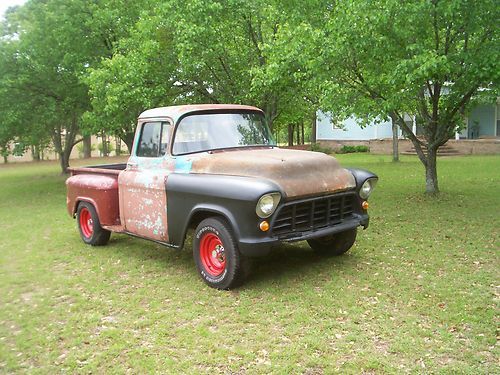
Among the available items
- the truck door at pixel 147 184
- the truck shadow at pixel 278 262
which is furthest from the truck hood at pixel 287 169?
the truck shadow at pixel 278 262

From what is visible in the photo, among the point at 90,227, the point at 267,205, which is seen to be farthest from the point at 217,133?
the point at 90,227

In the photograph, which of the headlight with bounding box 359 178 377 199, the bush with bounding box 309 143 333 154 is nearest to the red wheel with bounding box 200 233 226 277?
the headlight with bounding box 359 178 377 199

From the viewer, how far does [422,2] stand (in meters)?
8.06

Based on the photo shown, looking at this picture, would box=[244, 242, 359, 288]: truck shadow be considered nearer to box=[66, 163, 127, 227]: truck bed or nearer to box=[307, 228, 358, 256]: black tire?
box=[307, 228, 358, 256]: black tire

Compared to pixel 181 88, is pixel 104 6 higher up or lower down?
higher up

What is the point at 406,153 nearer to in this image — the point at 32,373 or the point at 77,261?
the point at 77,261

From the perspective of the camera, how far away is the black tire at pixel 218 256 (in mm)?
5301

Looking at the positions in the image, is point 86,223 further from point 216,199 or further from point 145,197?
point 216,199

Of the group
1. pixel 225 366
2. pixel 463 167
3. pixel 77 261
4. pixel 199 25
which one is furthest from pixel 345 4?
pixel 463 167

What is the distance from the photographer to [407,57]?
9.27 m

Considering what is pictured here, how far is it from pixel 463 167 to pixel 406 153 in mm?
9105

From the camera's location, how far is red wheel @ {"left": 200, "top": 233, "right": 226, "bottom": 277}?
5.65 meters

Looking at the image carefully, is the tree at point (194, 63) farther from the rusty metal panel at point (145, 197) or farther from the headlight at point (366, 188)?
the headlight at point (366, 188)

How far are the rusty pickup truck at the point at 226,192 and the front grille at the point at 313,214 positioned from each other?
0.5 inches
